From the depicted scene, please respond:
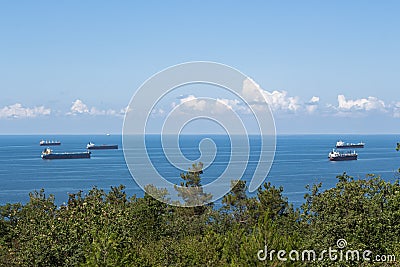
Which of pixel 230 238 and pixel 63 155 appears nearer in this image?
pixel 230 238

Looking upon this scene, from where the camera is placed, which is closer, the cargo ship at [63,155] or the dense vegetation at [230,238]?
the dense vegetation at [230,238]

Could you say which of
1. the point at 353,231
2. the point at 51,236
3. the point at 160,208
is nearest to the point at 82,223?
the point at 51,236

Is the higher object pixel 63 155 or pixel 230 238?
pixel 63 155

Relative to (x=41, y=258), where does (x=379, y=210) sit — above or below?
above

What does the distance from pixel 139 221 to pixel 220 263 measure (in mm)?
13277

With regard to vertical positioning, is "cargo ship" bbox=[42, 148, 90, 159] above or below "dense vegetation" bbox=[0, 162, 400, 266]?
above

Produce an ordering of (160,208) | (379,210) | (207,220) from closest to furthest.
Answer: (379,210) → (160,208) → (207,220)

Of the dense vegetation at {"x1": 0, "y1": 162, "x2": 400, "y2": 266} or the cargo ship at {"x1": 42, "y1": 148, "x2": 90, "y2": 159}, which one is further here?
the cargo ship at {"x1": 42, "y1": 148, "x2": 90, "y2": 159}

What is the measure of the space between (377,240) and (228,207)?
76.8 feet

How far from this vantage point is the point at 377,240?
22.3 meters

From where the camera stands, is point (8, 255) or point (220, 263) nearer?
point (220, 263)

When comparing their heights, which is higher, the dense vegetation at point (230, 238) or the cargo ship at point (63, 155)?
the cargo ship at point (63, 155)

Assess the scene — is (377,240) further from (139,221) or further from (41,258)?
(139,221)

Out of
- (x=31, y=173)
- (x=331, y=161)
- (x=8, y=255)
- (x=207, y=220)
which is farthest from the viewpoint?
(x=331, y=161)
